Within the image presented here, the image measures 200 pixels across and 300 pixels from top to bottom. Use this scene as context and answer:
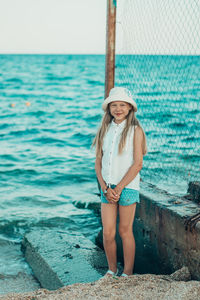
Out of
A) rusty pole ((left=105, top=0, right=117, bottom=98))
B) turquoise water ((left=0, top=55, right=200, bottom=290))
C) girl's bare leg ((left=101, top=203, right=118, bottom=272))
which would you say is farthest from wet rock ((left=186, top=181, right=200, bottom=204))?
rusty pole ((left=105, top=0, right=117, bottom=98))

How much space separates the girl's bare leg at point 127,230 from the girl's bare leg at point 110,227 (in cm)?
7

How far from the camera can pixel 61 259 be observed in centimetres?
422

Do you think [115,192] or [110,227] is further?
[110,227]

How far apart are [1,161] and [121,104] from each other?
686 centimetres

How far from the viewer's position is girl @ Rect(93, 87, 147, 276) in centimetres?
349

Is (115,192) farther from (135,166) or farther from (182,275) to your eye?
(182,275)

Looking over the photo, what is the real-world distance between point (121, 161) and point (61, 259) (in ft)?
4.74

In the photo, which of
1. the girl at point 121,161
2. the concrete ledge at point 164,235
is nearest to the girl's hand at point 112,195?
the girl at point 121,161

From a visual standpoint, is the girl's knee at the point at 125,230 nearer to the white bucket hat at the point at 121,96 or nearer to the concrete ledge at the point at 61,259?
the concrete ledge at the point at 61,259

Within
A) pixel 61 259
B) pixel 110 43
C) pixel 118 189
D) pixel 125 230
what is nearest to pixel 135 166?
pixel 118 189

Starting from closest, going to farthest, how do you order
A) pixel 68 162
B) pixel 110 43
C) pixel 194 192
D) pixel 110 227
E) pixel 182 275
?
pixel 182 275
pixel 110 227
pixel 194 192
pixel 110 43
pixel 68 162

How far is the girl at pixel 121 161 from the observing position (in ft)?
11.4

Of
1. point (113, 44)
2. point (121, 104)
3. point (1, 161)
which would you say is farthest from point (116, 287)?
point (1, 161)

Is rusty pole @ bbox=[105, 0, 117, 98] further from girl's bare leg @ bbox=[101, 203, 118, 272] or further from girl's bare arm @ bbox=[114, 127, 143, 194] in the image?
girl's bare leg @ bbox=[101, 203, 118, 272]
